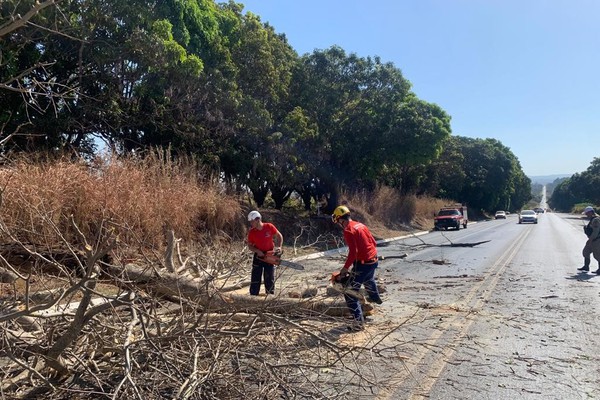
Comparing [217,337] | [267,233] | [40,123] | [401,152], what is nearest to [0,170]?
[40,123]

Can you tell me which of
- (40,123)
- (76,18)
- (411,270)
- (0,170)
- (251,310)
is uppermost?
(76,18)

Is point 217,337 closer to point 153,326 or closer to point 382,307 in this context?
point 153,326

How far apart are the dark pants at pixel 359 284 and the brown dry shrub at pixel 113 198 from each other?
3.67 m

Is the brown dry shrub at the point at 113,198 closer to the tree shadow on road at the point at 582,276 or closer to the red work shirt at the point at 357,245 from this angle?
the red work shirt at the point at 357,245

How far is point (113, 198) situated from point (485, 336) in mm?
8386

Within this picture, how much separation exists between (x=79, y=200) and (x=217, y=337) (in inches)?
317

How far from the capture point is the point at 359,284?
6.81 meters

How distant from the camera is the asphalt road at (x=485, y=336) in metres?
4.71

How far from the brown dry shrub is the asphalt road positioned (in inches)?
184

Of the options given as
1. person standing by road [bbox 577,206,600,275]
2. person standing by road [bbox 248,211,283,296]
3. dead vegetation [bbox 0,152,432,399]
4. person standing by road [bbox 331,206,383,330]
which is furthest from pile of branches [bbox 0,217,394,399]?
person standing by road [bbox 577,206,600,275]

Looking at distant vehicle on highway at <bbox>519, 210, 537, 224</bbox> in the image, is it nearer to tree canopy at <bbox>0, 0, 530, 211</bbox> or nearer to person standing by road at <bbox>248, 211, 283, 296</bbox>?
tree canopy at <bbox>0, 0, 530, 211</bbox>

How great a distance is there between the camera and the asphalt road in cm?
471

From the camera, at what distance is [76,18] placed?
13.4 metres

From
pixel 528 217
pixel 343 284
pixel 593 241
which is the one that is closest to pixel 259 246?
pixel 343 284
